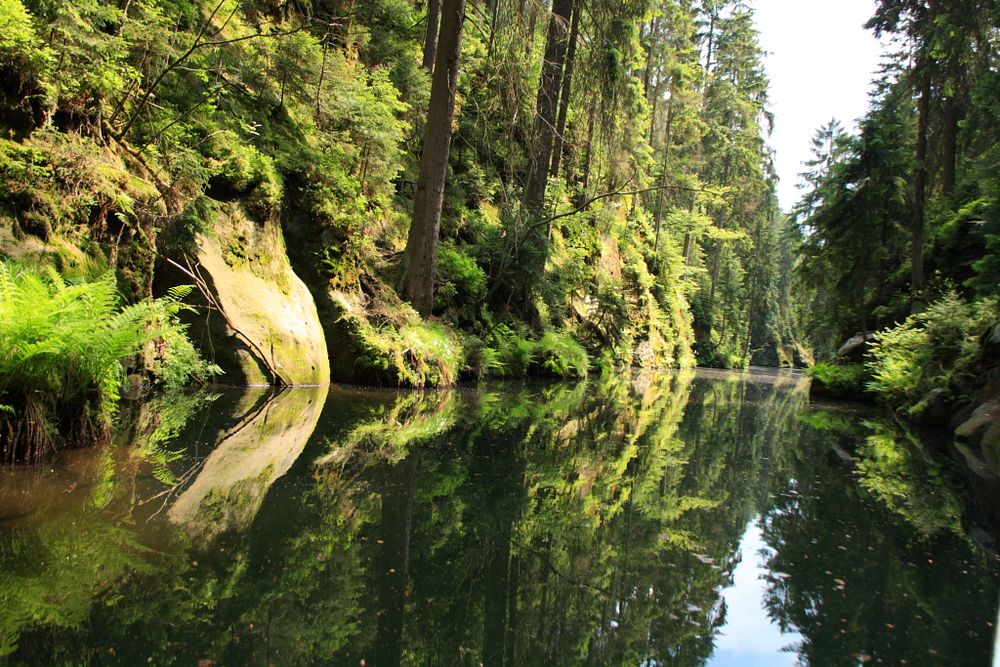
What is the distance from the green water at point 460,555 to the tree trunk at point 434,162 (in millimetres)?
5747

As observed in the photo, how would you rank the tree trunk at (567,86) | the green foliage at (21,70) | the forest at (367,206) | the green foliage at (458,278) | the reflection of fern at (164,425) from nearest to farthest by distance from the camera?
the reflection of fern at (164,425) → the green foliage at (21,70) → the forest at (367,206) → the green foliage at (458,278) → the tree trunk at (567,86)

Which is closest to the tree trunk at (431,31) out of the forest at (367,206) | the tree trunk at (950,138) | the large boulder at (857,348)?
the forest at (367,206)

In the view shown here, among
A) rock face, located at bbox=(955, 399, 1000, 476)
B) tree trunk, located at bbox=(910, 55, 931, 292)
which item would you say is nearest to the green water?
rock face, located at bbox=(955, 399, 1000, 476)

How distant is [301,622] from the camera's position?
257cm

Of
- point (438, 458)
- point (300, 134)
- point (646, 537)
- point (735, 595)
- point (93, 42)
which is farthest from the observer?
point (300, 134)

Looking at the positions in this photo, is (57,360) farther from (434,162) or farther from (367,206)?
(367,206)

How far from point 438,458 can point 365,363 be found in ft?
17.3

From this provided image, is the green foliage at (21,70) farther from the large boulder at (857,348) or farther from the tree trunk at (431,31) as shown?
the large boulder at (857,348)

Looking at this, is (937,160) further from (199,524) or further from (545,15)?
(199,524)

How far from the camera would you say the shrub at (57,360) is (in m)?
4.02

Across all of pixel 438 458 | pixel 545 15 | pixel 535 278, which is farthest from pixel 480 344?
pixel 438 458

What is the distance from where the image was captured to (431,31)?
16.0 meters

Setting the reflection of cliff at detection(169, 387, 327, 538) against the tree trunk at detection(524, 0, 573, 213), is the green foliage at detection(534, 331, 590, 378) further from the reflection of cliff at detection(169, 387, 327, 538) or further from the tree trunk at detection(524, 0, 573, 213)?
the reflection of cliff at detection(169, 387, 327, 538)

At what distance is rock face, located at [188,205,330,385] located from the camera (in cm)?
866
